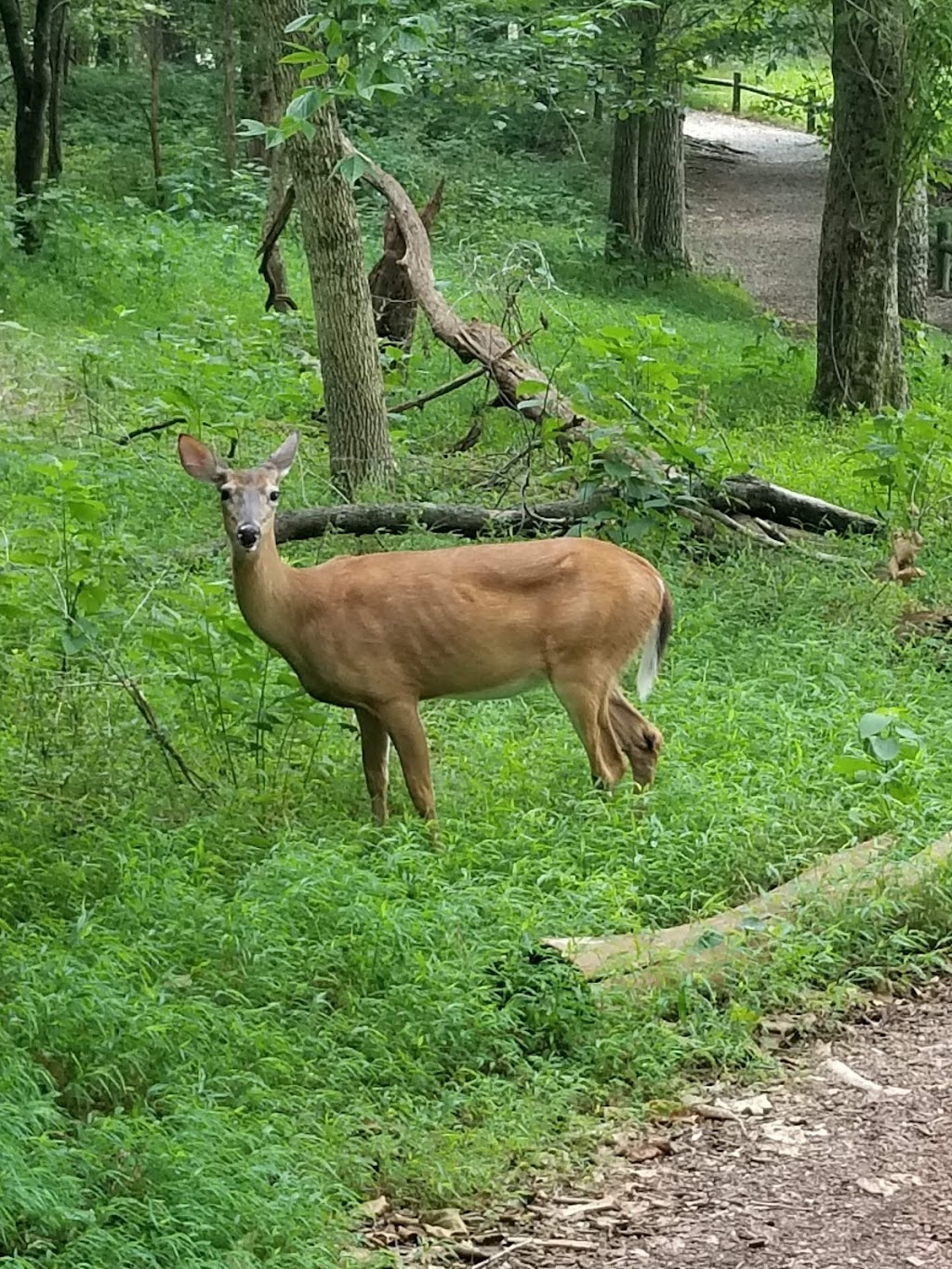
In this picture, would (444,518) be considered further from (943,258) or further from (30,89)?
(943,258)

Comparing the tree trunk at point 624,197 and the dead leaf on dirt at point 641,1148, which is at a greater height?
the tree trunk at point 624,197

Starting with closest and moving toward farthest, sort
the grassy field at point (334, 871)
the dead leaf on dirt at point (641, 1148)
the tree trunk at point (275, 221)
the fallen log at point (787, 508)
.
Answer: the grassy field at point (334, 871), the dead leaf on dirt at point (641, 1148), the fallen log at point (787, 508), the tree trunk at point (275, 221)

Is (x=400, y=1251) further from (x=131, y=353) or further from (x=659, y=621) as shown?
(x=131, y=353)

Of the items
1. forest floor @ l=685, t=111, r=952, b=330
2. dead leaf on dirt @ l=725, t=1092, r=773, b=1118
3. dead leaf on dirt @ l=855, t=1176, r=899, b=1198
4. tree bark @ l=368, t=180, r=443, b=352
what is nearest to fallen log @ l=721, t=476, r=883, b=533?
tree bark @ l=368, t=180, r=443, b=352

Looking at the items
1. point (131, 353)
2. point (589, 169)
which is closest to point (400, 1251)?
point (131, 353)

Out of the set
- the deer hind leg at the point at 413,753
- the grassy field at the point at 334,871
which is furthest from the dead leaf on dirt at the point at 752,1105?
the deer hind leg at the point at 413,753

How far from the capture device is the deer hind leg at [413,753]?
5.85 m

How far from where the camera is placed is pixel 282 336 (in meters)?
12.8

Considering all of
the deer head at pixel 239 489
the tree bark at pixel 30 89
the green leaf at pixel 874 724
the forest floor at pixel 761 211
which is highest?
the tree bark at pixel 30 89

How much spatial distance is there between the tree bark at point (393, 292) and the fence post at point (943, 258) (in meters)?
9.88

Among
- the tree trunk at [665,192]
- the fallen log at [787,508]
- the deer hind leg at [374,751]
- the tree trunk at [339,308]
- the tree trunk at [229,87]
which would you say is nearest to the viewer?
the deer hind leg at [374,751]

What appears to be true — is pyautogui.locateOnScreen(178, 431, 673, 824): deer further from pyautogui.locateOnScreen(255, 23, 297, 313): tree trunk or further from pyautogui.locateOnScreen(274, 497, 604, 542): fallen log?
pyautogui.locateOnScreen(255, 23, 297, 313): tree trunk

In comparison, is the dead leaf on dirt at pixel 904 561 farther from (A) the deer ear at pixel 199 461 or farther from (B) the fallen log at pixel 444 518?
(A) the deer ear at pixel 199 461

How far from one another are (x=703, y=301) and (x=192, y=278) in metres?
6.34
